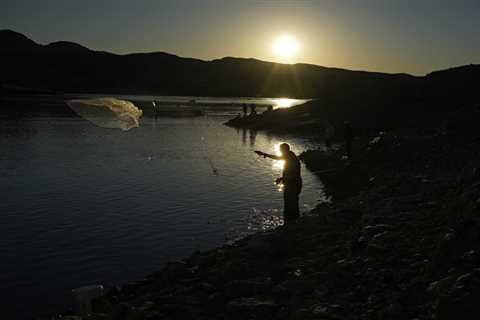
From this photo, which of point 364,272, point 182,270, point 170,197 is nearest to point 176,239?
point 182,270

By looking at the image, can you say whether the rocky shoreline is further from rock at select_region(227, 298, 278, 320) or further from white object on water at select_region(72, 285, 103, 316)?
white object on water at select_region(72, 285, 103, 316)

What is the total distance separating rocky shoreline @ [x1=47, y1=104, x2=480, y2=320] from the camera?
7.45 m

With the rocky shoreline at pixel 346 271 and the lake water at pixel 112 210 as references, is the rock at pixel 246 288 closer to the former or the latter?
the rocky shoreline at pixel 346 271

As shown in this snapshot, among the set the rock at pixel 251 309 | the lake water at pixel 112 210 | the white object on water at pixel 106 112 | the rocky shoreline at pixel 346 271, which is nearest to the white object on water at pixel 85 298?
the rocky shoreline at pixel 346 271

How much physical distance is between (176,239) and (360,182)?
1132 cm

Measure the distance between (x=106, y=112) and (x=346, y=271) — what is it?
12512mm

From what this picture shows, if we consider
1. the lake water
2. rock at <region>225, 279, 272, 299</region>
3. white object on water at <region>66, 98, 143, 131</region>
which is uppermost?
white object on water at <region>66, 98, 143, 131</region>

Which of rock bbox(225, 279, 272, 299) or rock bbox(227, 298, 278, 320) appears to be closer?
rock bbox(227, 298, 278, 320)

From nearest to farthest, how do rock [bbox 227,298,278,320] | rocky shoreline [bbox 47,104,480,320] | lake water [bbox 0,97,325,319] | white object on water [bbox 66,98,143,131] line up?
rocky shoreline [bbox 47,104,480,320] → rock [bbox 227,298,278,320] → lake water [bbox 0,97,325,319] → white object on water [bbox 66,98,143,131]

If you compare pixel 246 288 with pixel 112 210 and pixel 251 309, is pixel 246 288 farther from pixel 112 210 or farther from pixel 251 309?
pixel 112 210

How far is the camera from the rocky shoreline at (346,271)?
7.45 meters

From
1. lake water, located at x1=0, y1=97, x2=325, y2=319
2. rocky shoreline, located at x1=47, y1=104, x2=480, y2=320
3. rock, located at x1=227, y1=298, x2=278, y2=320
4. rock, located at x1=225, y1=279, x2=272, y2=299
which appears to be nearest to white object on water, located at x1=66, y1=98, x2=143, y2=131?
lake water, located at x1=0, y1=97, x2=325, y2=319

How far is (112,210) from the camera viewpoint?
1992 cm

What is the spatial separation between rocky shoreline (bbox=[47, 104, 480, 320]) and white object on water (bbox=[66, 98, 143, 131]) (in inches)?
294
